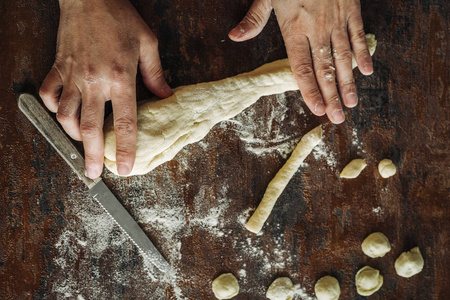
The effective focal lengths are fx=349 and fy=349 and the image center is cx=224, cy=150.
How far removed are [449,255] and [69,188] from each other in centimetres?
247

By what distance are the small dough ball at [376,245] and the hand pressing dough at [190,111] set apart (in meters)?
1.09

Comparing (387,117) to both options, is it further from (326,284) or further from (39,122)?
(39,122)

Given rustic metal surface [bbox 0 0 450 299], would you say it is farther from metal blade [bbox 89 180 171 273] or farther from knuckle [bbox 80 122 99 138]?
knuckle [bbox 80 122 99 138]

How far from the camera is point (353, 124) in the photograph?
2248 millimetres

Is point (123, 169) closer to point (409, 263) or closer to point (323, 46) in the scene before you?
point (323, 46)

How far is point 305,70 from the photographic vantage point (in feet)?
6.27

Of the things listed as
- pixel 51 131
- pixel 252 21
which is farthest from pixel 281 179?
pixel 51 131

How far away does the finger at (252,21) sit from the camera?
203 centimetres

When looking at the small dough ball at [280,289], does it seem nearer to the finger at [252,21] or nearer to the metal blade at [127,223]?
the metal blade at [127,223]

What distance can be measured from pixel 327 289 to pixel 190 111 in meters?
1.40

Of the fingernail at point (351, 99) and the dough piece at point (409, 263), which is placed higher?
the fingernail at point (351, 99)

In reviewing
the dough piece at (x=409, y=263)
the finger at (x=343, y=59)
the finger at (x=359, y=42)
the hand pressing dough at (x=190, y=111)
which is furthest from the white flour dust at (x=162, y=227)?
the dough piece at (x=409, y=263)

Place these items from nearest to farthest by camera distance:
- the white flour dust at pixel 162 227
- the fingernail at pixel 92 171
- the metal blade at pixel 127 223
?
1. the fingernail at pixel 92 171
2. the metal blade at pixel 127 223
3. the white flour dust at pixel 162 227

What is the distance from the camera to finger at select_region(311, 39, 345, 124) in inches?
75.0
